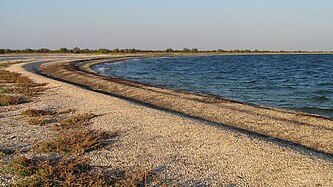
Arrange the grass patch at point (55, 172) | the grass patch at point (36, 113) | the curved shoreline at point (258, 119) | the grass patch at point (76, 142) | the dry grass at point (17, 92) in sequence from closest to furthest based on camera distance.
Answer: the grass patch at point (55, 172) < the grass patch at point (76, 142) < the curved shoreline at point (258, 119) < the grass patch at point (36, 113) < the dry grass at point (17, 92)

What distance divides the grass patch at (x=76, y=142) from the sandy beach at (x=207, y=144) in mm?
302

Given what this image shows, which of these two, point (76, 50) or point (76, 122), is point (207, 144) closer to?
point (76, 122)

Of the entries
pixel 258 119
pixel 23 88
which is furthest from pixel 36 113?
pixel 258 119

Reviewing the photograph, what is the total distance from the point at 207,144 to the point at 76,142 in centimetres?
325

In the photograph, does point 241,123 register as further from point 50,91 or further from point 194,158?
point 50,91

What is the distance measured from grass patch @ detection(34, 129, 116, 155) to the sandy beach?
302 mm

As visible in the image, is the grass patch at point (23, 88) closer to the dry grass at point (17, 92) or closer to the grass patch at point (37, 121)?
the dry grass at point (17, 92)

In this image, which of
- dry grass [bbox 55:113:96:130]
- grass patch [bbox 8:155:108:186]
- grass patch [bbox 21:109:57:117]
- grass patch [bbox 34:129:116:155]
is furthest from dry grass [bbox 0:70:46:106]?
grass patch [bbox 8:155:108:186]

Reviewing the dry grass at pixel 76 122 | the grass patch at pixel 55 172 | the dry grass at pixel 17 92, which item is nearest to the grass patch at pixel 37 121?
the dry grass at pixel 76 122

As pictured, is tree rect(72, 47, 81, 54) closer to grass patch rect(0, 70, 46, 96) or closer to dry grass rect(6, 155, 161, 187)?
grass patch rect(0, 70, 46, 96)

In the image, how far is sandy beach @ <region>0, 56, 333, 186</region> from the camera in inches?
243

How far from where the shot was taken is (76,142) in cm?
781

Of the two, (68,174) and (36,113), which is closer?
(68,174)

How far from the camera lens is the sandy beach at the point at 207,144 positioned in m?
6.18
